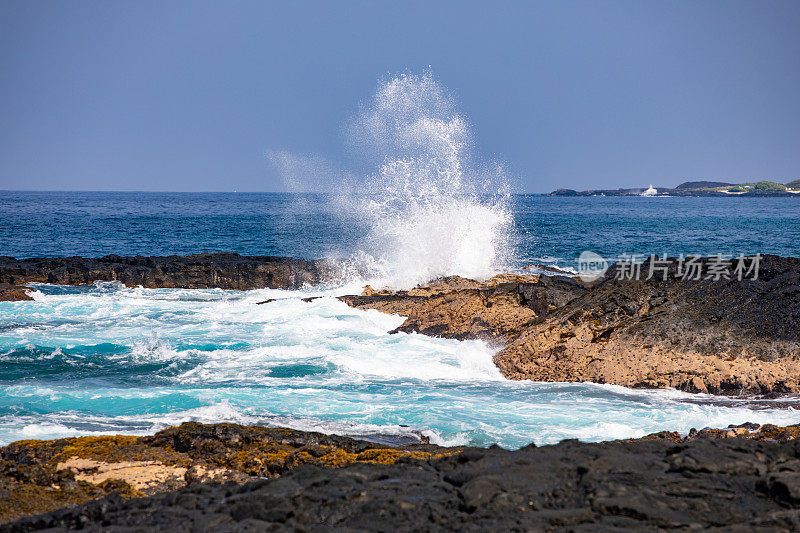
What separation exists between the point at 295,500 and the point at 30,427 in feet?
15.4

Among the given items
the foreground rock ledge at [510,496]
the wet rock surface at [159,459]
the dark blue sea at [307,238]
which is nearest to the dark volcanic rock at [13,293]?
the wet rock surface at [159,459]

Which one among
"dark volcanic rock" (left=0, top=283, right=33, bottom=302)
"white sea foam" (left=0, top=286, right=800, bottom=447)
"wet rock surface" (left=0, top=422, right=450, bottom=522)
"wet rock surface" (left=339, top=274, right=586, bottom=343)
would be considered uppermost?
"wet rock surface" (left=339, top=274, right=586, bottom=343)

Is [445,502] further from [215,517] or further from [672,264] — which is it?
[672,264]

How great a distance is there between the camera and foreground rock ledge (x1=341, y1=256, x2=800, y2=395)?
8453 mm

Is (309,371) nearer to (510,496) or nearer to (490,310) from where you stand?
(490,310)

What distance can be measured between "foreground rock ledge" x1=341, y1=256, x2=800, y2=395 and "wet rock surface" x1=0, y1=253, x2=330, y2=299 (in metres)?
11.1

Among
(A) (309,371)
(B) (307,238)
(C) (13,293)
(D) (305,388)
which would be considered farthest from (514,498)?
(B) (307,238)

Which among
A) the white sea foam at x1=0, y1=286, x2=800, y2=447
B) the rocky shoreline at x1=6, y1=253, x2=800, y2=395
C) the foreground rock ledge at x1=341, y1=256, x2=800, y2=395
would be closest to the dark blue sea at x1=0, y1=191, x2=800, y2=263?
the rocky shoreline at x1=6, y1=253, x2=800, y2=395

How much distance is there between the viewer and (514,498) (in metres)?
3.45

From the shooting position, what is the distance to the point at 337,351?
11.3m

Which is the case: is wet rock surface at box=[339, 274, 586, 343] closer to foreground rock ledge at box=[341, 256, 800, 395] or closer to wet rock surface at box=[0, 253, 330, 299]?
foreground rock ledge at box=[341, 256, 800, 395]

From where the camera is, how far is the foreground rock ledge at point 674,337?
8.45 metres

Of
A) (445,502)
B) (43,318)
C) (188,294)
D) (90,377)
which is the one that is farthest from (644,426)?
(188,294)

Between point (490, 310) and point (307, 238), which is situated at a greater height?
point (490, 310)
